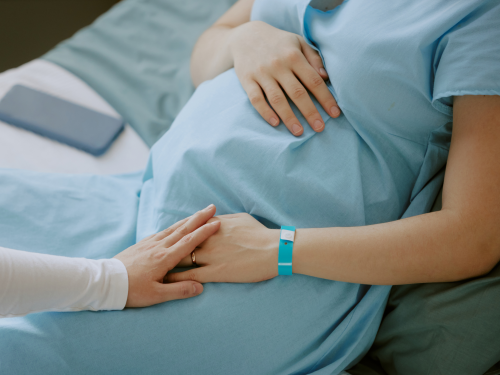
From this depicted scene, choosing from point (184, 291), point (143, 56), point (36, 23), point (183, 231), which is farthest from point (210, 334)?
point (36, 23)

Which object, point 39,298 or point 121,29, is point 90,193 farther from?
point 121,29

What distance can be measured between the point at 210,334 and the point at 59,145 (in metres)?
0.74

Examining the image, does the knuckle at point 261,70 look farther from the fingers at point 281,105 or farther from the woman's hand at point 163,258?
the woman's hand at point 163,258

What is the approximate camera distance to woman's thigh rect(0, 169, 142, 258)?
0.83 metres

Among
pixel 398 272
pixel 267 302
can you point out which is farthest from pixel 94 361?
pixel 398 272

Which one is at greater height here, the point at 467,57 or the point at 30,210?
the point at 467,57

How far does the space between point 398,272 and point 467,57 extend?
15.3 inches

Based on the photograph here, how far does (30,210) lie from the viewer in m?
0.87

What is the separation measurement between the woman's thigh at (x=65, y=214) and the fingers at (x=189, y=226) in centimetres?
16

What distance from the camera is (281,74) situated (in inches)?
34.1

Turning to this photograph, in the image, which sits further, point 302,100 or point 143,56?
point 143,56

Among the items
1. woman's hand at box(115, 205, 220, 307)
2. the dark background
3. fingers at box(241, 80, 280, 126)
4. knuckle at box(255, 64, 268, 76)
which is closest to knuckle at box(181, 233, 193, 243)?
woman's hand at box(115, 205, 220, 307)

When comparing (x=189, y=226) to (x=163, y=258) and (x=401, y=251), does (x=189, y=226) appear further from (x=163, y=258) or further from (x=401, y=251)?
(x=401, y=251)

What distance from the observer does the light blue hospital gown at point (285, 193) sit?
26.7 inches
